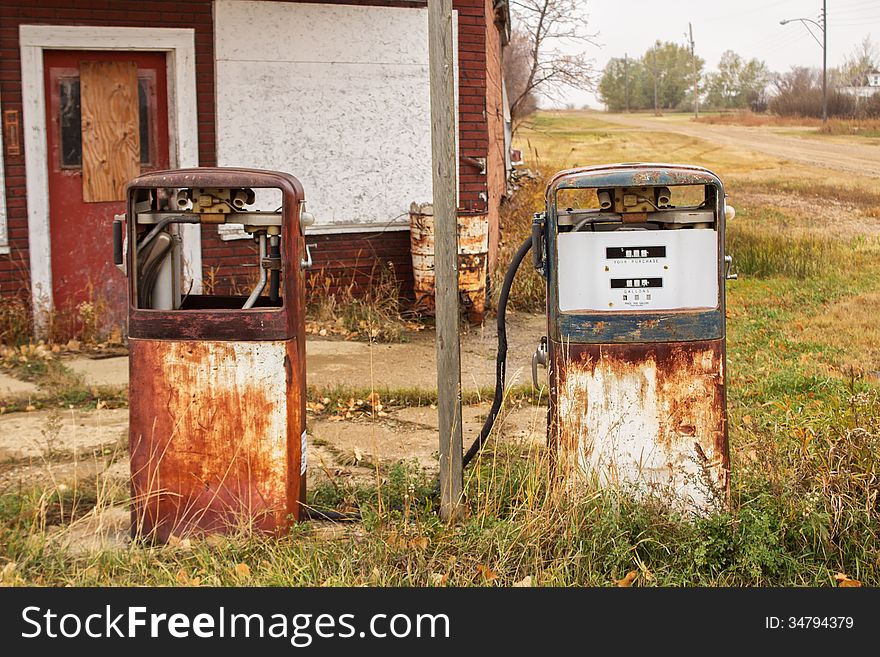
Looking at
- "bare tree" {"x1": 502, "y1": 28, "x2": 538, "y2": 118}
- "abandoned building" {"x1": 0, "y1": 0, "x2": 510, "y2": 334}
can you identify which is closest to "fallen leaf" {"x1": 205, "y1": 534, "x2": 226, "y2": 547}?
"abandoned building" {"x1": 0, "y1": 0, "x2": 510, "y2": 334}

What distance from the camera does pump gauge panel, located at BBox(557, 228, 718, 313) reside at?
459 centimetres

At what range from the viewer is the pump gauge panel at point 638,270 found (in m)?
4.59

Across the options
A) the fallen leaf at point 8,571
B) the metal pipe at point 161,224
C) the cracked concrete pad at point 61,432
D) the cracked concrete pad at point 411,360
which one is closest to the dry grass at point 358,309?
the cracked concrete pad at point 411,360

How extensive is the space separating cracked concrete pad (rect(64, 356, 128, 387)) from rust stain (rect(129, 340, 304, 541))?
3284 mm

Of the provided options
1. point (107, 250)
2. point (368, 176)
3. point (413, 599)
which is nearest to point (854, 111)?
point (368, 176)

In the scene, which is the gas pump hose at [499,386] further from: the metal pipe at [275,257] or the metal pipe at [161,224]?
the metal pipe at [161,224]

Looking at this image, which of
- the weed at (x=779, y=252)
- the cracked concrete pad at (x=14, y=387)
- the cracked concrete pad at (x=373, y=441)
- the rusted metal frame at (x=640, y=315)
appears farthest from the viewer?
the weed at (x=779, y=252)

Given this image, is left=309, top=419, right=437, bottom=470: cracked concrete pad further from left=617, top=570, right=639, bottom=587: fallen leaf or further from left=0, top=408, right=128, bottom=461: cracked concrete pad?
left=617, top=570, right=639, bottom=587: fallen leaf

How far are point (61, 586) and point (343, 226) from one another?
21.0ft

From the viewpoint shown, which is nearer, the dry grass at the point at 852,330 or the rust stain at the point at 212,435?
the rust stain at the point at 212,435

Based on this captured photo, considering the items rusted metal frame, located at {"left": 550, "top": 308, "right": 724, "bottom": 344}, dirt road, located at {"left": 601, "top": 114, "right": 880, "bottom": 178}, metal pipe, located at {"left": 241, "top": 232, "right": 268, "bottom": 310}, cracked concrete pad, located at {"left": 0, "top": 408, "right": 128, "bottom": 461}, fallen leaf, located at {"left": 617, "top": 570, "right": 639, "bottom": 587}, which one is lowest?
fallen leaf, located at {"left": 617, "top": 570, "right": 639, "bottom": 587}

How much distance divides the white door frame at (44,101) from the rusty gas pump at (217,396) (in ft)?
15.0

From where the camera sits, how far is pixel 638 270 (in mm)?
4609

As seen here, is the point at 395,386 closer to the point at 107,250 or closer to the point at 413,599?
the point at 107,250
